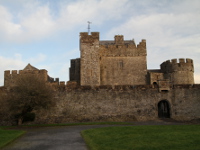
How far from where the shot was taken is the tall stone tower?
3606 cm

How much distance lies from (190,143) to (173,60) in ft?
93.5

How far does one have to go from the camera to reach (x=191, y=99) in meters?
27.8

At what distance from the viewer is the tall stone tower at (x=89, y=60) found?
36.1m

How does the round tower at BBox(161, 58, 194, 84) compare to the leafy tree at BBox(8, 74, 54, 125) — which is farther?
the round tower at BBox(161, 58, 194, 84)

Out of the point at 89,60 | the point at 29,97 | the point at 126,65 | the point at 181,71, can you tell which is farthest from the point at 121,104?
the point at 181,71

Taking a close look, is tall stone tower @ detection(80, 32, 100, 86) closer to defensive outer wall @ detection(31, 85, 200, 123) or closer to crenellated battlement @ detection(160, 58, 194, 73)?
defensive outer wall @ detection(31, 85, 200, 123)

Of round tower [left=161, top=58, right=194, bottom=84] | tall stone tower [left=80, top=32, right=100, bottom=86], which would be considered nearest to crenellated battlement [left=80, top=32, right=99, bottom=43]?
tall stone tower [left=80, top=32, right=100, bottom=86]

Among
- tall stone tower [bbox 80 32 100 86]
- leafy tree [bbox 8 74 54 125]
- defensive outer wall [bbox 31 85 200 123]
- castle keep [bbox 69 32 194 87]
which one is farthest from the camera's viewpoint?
castle keep [bbox 69 32 194 87]

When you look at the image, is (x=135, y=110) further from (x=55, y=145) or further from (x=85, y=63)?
(x=55, y=145)

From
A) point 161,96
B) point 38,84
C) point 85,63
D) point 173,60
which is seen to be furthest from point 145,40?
point 38,84

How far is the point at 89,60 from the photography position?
119 feet

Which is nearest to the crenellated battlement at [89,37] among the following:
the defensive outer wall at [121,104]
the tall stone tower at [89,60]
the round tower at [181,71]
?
the tall stone tower at [89,60]

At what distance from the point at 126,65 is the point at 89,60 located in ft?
23.9

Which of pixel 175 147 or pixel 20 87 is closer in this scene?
pixel 175 147
